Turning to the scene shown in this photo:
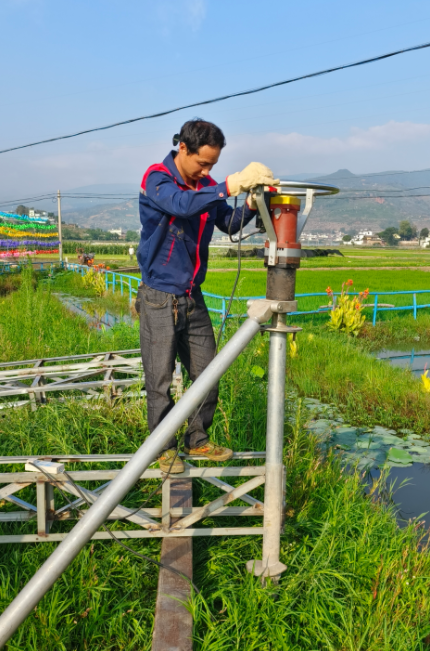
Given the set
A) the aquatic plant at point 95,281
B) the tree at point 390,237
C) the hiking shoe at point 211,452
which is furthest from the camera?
the tree at point 390,237

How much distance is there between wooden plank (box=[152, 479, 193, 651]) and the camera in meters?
1.71

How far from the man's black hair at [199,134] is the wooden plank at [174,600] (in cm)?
157

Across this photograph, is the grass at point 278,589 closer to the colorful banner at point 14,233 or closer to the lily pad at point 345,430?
the lily pad at point 345,430

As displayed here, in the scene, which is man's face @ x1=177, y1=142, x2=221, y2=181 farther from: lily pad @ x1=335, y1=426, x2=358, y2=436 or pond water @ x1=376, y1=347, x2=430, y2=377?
pond water @ x1=376, y1=347, x2=430, y2=377

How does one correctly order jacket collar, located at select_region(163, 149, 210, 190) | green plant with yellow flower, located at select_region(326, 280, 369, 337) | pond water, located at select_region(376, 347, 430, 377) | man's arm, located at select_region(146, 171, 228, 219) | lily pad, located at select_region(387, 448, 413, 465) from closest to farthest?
man's arm, located at select_region(146, 171, 228, 219)
jacket collar, located at select_region(163, 149, 210, 190)
lily pad, located at select_region(387, 448, 413, 465)
pond water, located at select_region(376, 347, 430, 377)
green plant with yellow flower, located at select_region(326, 280, 369, 337)

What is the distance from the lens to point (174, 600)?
1907 millimetres

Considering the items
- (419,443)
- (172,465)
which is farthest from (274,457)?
(419,443)

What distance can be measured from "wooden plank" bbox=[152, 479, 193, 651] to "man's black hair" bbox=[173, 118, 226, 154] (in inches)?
61.8

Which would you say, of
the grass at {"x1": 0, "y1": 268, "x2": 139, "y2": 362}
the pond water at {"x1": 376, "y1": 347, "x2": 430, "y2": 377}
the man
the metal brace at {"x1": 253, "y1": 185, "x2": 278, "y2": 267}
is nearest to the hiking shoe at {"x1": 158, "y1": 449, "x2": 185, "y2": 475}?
the man

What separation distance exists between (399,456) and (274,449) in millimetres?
2617

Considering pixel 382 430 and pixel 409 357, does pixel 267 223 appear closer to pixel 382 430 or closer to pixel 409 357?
pixel 382 430

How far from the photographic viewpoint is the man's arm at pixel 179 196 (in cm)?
181

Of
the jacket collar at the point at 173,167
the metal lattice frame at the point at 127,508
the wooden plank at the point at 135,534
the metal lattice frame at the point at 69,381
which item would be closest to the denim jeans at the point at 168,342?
the metal lattice frame at the point at 127,508

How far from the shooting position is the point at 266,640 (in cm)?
194
